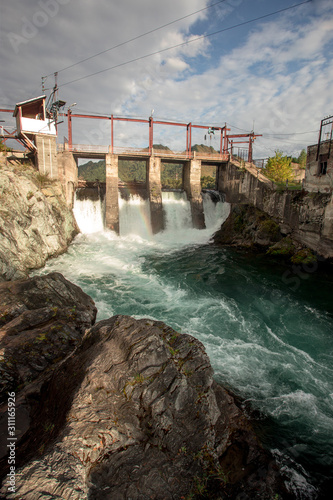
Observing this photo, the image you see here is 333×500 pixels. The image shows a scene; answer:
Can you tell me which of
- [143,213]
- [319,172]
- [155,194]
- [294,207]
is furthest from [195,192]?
[319,172]

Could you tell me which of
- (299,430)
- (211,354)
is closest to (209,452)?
(299,430)

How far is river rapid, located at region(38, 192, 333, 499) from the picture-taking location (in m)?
5.30

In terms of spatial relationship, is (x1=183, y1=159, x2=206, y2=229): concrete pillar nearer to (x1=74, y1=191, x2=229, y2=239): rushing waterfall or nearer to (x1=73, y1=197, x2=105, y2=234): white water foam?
(x1=74, y1=191, x2=229, y2=239): rushing waterfall

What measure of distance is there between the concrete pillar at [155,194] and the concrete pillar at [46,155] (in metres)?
9.13

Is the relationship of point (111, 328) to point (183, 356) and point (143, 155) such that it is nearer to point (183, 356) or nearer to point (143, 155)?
point (183, 356)

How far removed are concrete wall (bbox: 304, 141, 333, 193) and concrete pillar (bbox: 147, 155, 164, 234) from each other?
1331 centimetres

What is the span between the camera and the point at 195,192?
27.3m

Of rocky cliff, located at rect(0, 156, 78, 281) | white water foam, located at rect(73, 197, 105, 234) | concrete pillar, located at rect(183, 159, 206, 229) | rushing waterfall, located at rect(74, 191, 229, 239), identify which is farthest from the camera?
concrete pillar, located at rect(183, 159, 206, 229)

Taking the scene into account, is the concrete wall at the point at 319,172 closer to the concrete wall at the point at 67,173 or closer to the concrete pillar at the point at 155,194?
the concrete pillar at the point at 155,194

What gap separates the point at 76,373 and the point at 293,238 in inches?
751

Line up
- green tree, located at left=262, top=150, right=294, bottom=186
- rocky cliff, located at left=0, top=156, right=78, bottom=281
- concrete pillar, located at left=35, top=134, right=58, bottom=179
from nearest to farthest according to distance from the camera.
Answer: rocky cliff, located at left=0, top=156, right=78, bottom=281
concrete pillar, located at left=35, top=134, right=58, bottom=179
green tree, located at left=262, top=150, right=294, bottom=186

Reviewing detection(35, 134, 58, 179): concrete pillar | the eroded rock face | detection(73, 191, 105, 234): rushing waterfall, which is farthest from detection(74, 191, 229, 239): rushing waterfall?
the eroded rock face

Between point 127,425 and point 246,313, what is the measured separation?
27.4 feet

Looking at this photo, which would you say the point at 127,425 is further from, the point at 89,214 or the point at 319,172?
the point at 89,214
